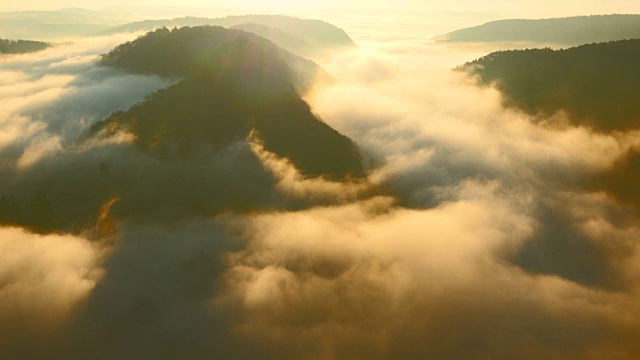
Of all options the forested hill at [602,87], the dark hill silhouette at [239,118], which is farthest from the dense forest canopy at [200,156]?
the forested hill at [602,87]

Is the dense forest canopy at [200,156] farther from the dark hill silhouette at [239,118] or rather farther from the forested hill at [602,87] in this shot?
the forested hill at [602,87]

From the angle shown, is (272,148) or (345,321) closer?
(345,321)

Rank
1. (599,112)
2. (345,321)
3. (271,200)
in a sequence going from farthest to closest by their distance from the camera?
(599,112), (271,200), (345,321)

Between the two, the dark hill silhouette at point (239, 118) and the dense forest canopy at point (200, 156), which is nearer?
the dense forest canopy at point (200, 156)

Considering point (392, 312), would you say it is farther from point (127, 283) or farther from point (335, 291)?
point (127, 283)

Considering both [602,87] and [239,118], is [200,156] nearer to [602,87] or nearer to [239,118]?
[239,118]

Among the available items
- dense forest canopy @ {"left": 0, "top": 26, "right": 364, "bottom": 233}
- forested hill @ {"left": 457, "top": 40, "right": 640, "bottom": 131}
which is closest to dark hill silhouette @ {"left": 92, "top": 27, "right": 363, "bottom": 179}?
dense forest canopy @ {"left": 0, "top": 26, "right": 364, "bottom": 233}

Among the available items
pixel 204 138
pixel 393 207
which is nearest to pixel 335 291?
pixel 393 207

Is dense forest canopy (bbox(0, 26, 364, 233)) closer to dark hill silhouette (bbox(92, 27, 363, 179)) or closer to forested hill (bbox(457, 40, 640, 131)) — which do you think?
dark hill silhouette (bbox(92, 27, 363, 179))
